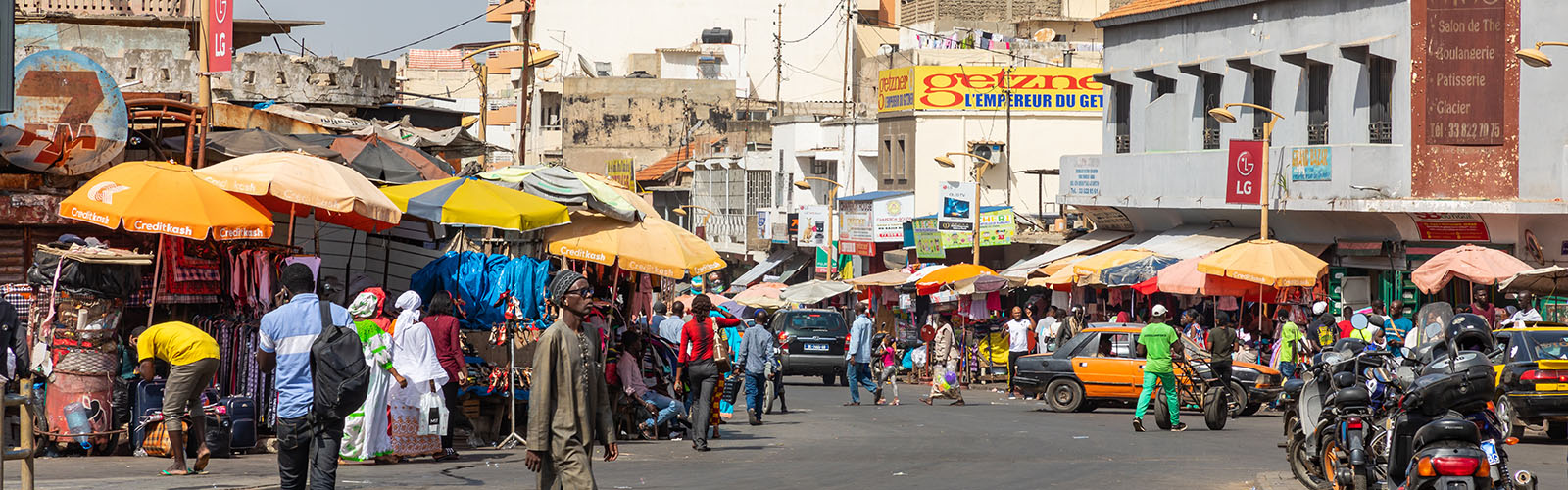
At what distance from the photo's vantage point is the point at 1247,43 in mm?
35250

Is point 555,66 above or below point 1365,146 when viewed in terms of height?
above

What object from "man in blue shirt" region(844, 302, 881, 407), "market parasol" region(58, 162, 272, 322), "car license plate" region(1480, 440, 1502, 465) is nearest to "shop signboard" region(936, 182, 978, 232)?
"man in blue shirt" region(844, 302, 881, 407)

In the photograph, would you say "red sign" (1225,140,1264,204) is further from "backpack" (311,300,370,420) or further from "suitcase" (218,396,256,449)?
"backpack" (311,300,370,420)

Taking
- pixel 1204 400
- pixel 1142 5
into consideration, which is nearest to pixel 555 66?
pixel 1142 5

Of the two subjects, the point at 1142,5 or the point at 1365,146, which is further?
the point at 1142,5

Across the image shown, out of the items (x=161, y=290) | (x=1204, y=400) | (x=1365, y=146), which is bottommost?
(x=1204, y=400)

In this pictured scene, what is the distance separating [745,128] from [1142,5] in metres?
36.2

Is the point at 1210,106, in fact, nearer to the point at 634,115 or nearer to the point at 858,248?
the point at 858,248

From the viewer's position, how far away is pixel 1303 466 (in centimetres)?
1379

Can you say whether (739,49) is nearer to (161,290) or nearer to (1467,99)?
(1467,99)

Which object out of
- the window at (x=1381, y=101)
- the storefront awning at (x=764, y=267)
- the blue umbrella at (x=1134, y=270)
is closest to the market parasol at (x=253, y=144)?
A: the blue umbrella at (x=1134, y=270)

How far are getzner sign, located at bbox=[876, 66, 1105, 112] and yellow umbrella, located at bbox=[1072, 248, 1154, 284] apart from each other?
841 inches

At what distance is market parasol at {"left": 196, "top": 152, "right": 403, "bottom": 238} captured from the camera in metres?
15.6

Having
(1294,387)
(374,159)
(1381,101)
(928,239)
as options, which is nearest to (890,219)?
(928,239)
